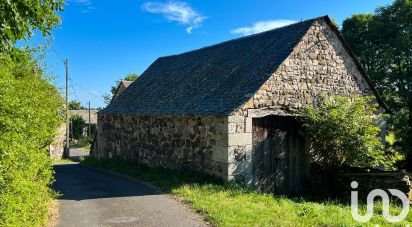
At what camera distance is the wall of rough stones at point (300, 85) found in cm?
1167

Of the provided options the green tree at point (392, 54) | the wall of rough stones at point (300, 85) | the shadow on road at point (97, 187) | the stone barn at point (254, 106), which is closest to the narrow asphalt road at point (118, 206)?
the shadow on road at point (97, 187)

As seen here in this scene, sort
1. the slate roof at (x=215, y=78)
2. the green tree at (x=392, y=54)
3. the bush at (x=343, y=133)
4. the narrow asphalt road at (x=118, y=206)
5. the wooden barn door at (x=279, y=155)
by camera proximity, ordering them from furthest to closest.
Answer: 1. the green tree at (x=392, y=54)
2. the slate roof at (x=215, y=78)
3. the wooden barn door at (x=279, y=155)
4. the bush at (x=343, y=133)
5. the narrow asphalt road at (x=118, y=206)

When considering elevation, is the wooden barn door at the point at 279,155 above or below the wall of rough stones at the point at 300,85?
below

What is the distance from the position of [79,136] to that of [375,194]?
4496cm

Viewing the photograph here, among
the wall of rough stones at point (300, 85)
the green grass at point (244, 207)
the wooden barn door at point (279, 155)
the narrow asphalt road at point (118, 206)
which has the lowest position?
the narrow asphalt road at point (118, 206)

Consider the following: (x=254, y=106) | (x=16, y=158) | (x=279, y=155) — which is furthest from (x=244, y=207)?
(x=16, y=158)

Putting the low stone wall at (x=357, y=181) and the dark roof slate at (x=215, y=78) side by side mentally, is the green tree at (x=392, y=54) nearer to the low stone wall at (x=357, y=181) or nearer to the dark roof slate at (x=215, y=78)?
the low stone wall at (x=357, y=181)

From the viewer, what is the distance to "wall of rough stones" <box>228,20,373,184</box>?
11.7m

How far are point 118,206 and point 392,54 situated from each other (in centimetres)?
1634

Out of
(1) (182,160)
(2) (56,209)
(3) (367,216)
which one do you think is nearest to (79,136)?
(1) (182,160)

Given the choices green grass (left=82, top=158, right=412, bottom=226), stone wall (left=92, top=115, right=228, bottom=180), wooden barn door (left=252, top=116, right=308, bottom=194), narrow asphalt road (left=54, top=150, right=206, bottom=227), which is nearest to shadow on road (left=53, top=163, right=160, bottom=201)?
narrow asphalt road (left=54, top=150, right=206, bottom=227)

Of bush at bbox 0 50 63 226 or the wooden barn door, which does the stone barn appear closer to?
the wooden barn door

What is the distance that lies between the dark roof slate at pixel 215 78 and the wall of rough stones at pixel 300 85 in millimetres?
318

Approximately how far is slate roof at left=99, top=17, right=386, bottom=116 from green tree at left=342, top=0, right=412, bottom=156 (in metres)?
8.15
